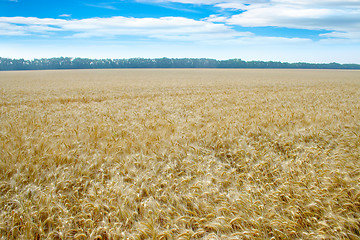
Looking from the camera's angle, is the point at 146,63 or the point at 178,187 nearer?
the point at 178,187

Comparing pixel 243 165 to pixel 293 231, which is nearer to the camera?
pixel 293 231

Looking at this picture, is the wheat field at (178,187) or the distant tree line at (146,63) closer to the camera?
the wheat field at (178,187)

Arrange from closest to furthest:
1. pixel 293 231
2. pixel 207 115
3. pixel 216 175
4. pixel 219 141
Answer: pixel 293 231 < pixel 216 175 < pixel 219 141 < pixel 207 115

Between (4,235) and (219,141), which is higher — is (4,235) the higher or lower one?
the lower one

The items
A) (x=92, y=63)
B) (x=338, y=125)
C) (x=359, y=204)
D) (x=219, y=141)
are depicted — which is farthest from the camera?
(x=92, y=63)

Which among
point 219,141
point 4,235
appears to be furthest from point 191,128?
point 4,235

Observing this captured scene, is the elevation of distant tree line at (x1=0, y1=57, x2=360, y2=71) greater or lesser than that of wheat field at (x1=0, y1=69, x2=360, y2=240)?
greater

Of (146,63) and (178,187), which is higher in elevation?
(146,63)

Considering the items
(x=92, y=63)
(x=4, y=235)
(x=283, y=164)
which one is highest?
(x=92, y=63)

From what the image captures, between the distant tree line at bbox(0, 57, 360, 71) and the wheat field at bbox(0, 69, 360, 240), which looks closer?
the wheat field at bbox(0, 69, 360, 240)

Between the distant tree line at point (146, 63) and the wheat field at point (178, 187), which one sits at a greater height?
the distant tree line at point (146, 63)

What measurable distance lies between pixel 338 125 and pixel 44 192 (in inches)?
313

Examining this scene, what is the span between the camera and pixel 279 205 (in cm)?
314

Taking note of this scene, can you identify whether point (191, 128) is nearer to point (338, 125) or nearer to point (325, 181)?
point (325, 181)
